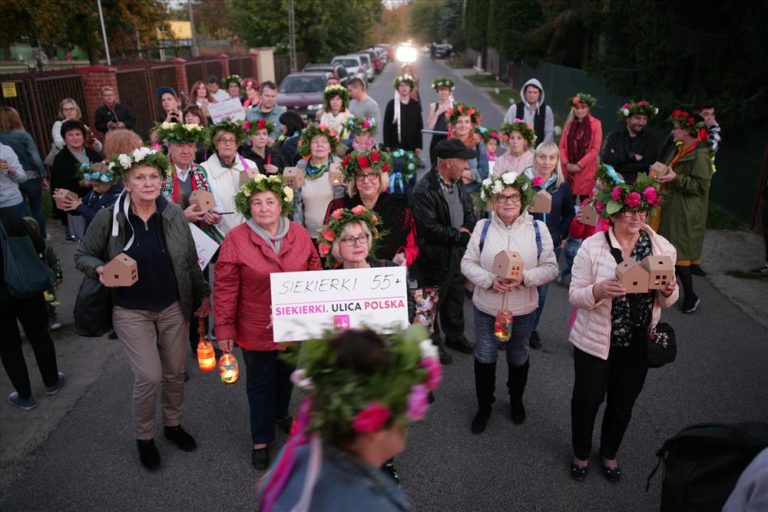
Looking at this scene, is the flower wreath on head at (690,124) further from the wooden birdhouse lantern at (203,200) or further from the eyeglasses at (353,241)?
the wooden birdhouse lantern at (203,200)

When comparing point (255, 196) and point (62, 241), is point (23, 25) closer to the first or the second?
point (62, 241)

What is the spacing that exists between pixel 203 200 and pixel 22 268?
147 centimetres

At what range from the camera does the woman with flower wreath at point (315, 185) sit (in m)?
5.84

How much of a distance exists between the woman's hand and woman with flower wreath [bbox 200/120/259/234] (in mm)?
3318

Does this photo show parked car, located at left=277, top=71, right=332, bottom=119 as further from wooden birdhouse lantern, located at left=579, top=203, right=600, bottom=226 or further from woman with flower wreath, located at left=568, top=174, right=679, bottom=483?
woman with flower wreath, located at left=568, top=174, right=679, bottom=483

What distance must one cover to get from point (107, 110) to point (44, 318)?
652 centimetres

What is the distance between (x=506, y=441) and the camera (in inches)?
180

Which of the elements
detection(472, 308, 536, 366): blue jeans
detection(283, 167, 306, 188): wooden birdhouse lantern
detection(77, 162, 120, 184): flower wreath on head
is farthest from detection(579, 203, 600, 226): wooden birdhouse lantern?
detection(77, 162, 120, 184): flower wreath on head

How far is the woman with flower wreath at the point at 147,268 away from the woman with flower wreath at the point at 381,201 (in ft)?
4.15

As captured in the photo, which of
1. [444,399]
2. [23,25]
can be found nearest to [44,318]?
[444,399]

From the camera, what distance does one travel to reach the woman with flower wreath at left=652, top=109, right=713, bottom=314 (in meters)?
6.33

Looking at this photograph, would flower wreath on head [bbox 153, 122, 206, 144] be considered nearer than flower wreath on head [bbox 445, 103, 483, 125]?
Yes

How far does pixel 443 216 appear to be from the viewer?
511 cm

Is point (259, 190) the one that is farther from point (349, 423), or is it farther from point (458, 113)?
point (458, 113)
